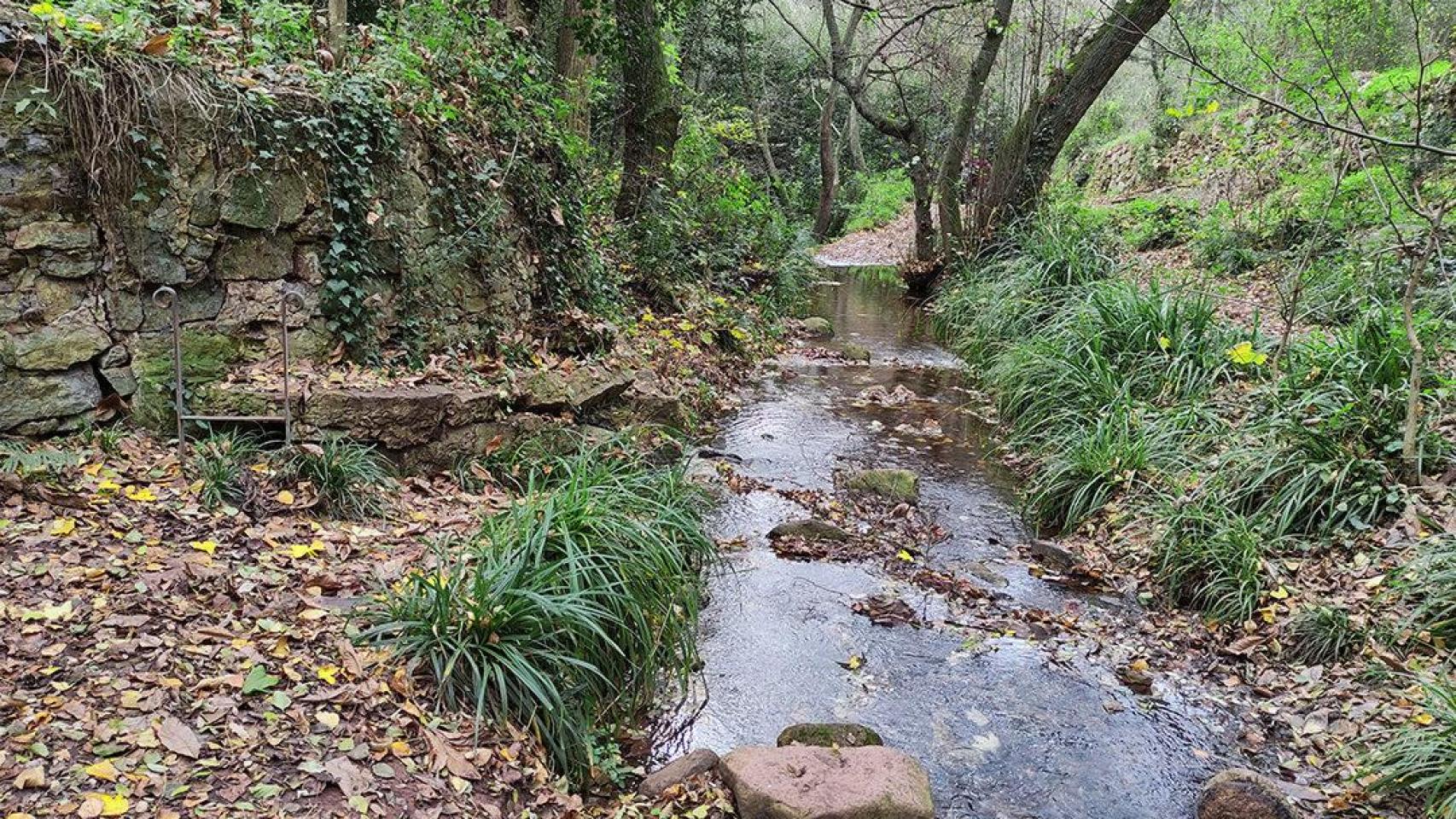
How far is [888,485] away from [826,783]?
137 inches

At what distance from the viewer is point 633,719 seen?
383cm

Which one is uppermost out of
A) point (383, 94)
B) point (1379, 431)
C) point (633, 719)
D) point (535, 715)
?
point (383, 94)

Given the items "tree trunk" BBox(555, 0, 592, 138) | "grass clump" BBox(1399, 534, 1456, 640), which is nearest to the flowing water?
"grass clump" BBox(1399, 534, 1456, 640)

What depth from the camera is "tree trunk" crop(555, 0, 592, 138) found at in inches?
397

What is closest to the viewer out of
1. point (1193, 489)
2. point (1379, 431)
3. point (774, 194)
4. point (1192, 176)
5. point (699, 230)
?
point (1379, 431)

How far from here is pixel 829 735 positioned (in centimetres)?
374

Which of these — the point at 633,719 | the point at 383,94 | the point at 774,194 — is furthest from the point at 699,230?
the point at 774,194

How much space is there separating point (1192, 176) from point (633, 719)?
13.5 m

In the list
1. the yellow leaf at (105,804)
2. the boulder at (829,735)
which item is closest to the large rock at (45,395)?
the yellow leaf at (105,804)

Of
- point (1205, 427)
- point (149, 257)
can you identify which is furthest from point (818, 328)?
point (149, 257)

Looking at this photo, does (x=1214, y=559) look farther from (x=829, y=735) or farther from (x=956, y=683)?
(x=829, y=735)

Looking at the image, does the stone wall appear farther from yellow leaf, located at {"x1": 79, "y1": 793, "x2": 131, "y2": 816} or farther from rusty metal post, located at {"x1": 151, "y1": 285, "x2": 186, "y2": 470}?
yellow leaf, located at {"x1": 79, "y1": 793, "x2": 131, "y2": 816}

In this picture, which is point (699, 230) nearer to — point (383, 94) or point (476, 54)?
point (476, 54)

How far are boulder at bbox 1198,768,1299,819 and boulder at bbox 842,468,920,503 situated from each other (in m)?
3.18
